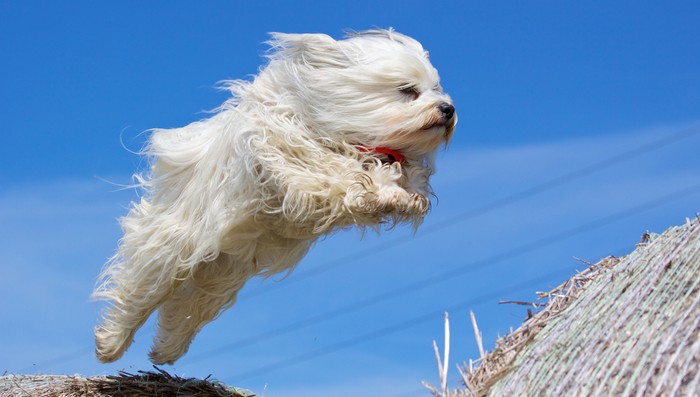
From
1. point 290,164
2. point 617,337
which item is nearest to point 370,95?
point 290,164

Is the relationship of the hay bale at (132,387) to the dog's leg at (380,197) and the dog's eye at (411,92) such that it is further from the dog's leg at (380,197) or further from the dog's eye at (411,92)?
the dog's eye at (411,92)

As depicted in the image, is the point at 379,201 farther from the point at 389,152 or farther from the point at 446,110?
the point at 446,110

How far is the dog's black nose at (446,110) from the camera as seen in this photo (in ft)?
21.7

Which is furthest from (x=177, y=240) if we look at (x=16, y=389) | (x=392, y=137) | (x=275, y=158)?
(x=16, y=389)

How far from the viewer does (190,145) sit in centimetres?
748

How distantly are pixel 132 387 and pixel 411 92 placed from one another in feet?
10.7

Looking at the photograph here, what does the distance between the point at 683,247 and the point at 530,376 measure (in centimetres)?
120

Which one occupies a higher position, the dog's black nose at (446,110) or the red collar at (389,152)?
the dog's black nose at (446,110)

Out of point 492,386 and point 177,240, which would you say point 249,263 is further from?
point 492,386

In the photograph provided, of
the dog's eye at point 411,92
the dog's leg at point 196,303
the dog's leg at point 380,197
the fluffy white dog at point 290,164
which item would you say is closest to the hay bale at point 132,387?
the dog's leg at point 196,303

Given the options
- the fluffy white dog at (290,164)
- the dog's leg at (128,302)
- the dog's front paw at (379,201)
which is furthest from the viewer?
the dog's leg at (128,302)

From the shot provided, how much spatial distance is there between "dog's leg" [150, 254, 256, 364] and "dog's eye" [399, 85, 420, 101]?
166 centimetres

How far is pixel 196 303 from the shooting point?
7.78 meters

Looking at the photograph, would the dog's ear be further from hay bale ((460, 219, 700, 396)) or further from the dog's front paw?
hay bale ((460, 219, 700, 396))
